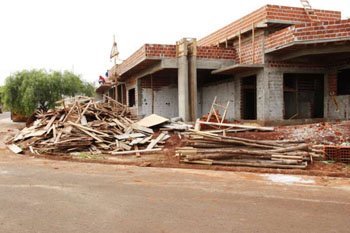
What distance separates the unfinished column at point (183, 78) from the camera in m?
14.9

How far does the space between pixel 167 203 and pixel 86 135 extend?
7.55 m

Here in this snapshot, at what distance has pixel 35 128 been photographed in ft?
45.2

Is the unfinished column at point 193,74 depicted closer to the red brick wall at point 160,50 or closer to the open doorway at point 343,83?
the red brick wall at point 160,50

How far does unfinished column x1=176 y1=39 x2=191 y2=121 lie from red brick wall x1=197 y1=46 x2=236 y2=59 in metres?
0.85

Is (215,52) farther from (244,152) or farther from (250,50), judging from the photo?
(244,152)

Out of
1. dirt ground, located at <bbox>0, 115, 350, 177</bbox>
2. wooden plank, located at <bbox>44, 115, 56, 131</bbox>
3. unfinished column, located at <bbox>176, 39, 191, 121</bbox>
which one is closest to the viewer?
dirt ground, located at <bbox>0, 115, 350, 177</bbox>

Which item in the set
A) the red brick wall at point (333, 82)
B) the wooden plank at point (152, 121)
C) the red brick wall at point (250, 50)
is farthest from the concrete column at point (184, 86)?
the red brick wall at point (333, 82)

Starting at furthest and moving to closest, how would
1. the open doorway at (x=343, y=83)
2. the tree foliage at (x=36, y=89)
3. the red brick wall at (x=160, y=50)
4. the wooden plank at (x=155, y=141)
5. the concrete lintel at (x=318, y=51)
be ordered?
the tree foliage at (x=36, y=89) < the red brick wall at (x=160, y=50) < the open doorway at (x=343, y=83) < the concrete lintel at (x=318, y=51) < the wooden plank at (x=155, y=141)

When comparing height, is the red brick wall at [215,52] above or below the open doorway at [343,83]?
above

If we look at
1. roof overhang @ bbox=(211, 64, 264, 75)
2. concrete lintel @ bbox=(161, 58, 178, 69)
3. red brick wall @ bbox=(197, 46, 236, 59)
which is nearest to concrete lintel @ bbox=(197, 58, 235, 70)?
red brick wall @ bbox=(197, 46, 236, 59)

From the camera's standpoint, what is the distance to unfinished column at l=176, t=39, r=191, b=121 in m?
14.9

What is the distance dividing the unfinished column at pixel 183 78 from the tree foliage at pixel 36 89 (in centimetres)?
1073

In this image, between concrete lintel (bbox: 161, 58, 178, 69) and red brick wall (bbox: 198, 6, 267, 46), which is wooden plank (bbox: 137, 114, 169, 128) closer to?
concrete lintel (bbox: 161, 58, 178, 69)

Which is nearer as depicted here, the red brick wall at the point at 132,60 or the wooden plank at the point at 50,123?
the wooden plank at the point at 50,123
